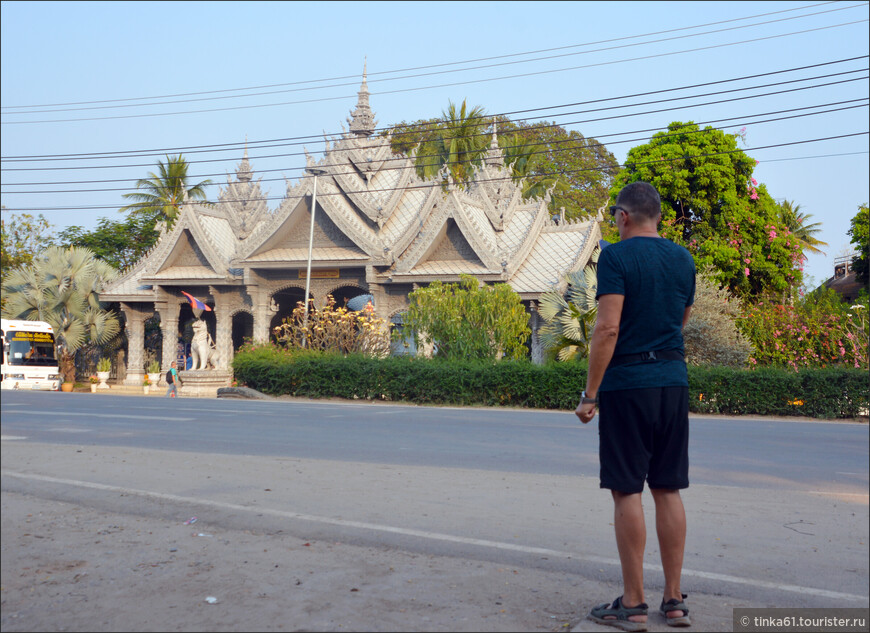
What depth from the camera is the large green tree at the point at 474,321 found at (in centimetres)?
2423

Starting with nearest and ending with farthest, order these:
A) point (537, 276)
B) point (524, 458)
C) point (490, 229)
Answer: point (524, 458)
point (537, 276)
point (490, 229)

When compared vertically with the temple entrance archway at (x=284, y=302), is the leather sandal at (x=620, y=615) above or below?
below

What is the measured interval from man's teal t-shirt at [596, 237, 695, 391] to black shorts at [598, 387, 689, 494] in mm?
54

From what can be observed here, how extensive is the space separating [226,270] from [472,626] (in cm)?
3103

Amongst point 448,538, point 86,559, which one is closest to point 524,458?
point 448,538

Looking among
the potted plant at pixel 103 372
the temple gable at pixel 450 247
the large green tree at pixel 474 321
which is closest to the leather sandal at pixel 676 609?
the large green tree at pixel 474 321

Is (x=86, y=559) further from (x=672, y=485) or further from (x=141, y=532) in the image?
(x=672, y=485)

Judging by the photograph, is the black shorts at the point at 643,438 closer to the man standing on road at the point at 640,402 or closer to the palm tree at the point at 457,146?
the man standing on road at the point at 640,402

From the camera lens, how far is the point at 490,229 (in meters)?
31.7

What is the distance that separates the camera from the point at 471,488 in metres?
7.54

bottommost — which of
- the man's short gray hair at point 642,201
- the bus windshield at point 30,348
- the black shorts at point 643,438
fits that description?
the black shorts at point 643,438

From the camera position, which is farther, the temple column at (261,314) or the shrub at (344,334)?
the temple column at (261,314)

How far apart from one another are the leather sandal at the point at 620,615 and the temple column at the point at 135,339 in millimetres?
34562

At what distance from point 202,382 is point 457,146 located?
24.6 meters
